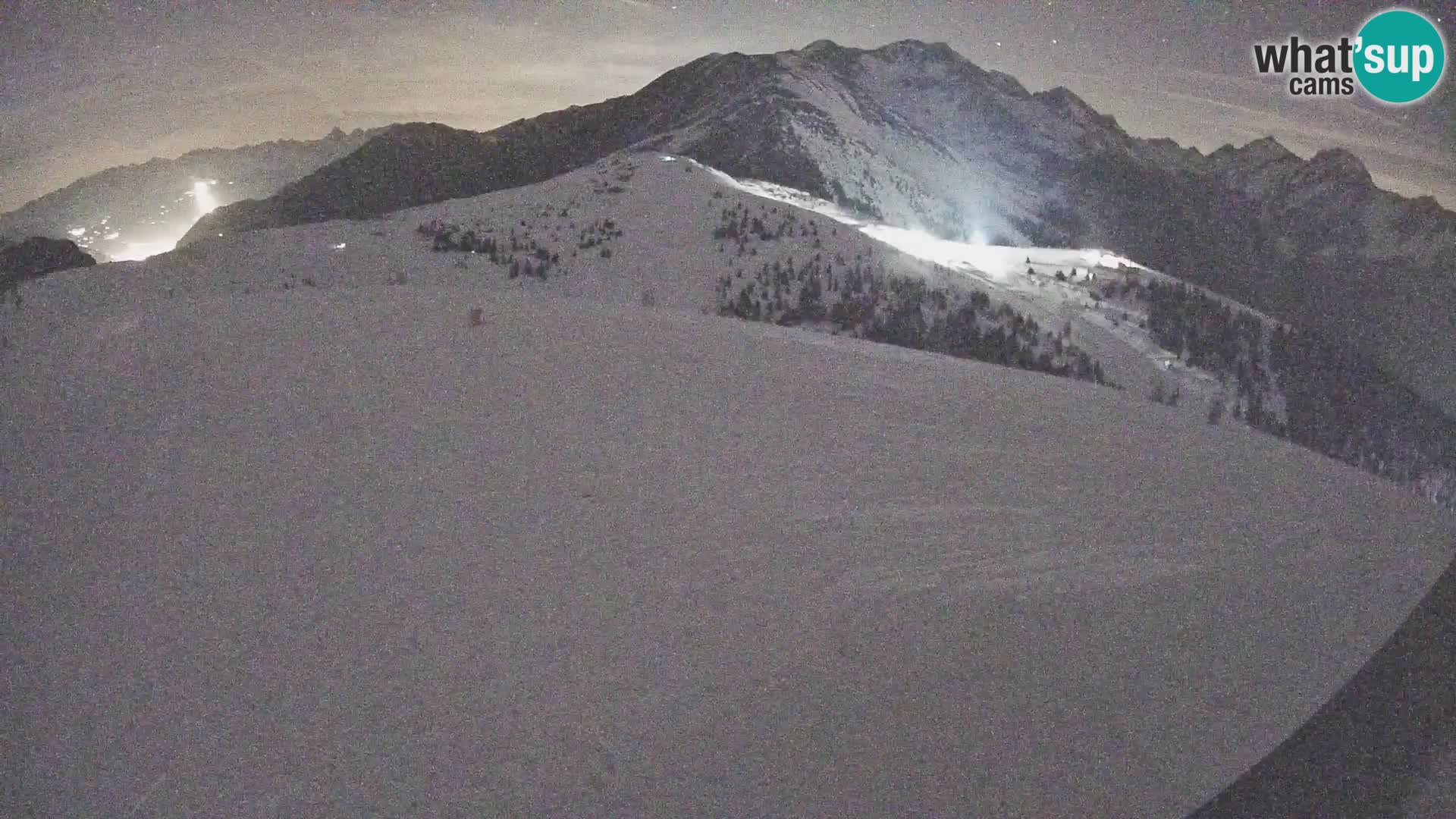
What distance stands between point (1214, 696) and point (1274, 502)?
91.0 inches

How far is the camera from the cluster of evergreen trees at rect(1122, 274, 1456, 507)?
14492 millimetres

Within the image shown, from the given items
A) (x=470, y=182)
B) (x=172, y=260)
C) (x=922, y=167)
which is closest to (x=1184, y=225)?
(x=922, y=167)

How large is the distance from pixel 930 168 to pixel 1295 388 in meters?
41.8

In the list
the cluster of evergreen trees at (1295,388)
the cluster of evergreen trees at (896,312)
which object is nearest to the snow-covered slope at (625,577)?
the cluster of evergreen trees at (896,312)

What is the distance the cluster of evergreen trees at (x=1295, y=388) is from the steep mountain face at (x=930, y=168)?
44.3 ft

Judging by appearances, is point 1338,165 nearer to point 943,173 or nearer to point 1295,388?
point 943,173

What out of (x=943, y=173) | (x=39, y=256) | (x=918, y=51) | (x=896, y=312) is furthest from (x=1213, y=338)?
(x=918, y=51)

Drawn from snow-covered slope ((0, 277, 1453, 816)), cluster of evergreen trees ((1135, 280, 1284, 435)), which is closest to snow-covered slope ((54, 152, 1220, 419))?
cluster of evergreen trees ((1135, 280, 1284, 435))

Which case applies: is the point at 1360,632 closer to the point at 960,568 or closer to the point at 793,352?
the point at 960,568

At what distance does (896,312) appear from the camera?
1220 cm

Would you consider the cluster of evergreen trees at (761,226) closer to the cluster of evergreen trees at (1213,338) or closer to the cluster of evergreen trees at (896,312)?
the cluster of evergreen trees at (896,312)

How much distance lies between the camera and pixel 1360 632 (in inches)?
121

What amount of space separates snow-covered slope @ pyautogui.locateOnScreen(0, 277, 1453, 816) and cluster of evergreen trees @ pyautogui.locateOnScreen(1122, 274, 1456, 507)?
8361 mm

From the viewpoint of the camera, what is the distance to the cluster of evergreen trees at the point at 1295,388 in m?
14.5
